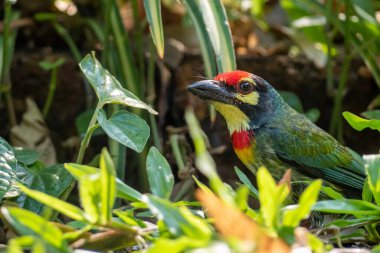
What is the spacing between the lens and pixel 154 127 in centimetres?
385

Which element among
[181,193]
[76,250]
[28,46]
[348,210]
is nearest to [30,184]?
[181,193]

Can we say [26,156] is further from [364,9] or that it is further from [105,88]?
[364,9]

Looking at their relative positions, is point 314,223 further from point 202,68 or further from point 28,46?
point 28,46

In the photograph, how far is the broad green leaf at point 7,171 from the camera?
8.80 ft

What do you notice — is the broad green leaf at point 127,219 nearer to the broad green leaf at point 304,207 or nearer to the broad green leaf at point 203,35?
the broad green leaf at point 304,207

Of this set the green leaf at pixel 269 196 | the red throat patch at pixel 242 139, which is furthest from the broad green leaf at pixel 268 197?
the red throat patch at pixel 242 139

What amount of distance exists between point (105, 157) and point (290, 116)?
68.1 inches

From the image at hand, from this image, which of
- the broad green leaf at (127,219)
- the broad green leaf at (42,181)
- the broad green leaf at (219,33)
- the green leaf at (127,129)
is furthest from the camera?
the broad green leaf at (219,33)

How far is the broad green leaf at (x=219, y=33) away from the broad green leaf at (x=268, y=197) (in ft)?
4.41

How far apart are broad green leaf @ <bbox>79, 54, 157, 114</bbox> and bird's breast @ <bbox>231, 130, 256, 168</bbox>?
75 cm

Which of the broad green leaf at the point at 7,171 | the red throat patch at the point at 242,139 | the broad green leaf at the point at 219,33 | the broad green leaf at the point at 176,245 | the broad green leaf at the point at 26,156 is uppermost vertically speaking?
the broad green leaf at the point at 219,33

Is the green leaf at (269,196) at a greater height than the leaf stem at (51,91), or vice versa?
the green leaf at (269,196)

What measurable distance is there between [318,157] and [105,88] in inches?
42.5

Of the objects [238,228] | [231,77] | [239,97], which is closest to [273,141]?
[239,97]
